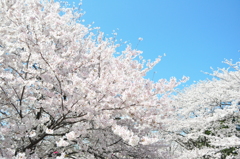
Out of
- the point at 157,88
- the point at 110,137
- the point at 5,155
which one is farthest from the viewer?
the point at 110,137

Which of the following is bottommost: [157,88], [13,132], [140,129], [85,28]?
[13,132]

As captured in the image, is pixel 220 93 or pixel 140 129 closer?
pixel 140 129

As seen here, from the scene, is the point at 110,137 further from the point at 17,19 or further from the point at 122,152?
the point at 17,19

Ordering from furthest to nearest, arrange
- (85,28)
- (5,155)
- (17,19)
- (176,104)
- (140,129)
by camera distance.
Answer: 1. (176,104)
2. (85,28)
3. (140,129)
4. (17,19)
5. (5,155)

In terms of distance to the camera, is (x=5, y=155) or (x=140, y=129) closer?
(x=5, y=155)

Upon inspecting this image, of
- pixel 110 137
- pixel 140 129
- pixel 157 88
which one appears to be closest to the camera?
pixel 157 88

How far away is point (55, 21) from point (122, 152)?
14.2ft

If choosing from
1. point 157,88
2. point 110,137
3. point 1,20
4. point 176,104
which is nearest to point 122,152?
point 110,137

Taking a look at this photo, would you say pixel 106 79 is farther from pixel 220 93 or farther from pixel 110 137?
pixel 220 93

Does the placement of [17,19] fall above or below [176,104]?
below

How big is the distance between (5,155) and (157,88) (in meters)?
3.68

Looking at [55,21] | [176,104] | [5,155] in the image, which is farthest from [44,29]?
[176,104]

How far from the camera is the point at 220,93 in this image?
845 centimetres

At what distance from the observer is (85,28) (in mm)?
8219
